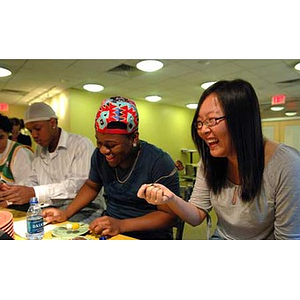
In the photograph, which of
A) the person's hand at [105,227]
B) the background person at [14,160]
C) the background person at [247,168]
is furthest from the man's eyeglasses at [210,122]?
the background person at [14,160]

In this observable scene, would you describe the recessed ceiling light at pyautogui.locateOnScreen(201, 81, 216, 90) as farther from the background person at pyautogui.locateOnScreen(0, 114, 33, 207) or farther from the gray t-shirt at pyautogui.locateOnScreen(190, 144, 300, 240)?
the background person at pyautogui.locateOnScreen(0, 114, 33, 207)

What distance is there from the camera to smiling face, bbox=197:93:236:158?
0.70 metres

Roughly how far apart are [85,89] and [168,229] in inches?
28.2

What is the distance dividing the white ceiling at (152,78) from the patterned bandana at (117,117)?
0.08 meters

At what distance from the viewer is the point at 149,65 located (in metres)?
0.86

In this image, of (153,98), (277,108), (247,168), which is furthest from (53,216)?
(277,108)

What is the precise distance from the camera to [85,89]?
3.42ft

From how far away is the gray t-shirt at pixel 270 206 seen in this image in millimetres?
668

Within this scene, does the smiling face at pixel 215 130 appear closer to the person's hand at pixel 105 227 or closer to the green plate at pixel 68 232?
the person's hand at pixel 105 227

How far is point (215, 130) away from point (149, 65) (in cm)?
36

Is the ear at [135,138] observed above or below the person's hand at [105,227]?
above

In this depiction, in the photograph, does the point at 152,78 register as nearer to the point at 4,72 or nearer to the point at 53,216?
the point at 4,72

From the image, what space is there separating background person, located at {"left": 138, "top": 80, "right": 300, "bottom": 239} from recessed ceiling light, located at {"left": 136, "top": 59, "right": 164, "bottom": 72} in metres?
0.23
